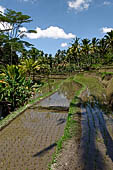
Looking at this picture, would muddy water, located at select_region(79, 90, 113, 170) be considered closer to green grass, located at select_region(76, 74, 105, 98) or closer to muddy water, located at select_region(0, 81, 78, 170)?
muddy water, located at select_region(0, 81, 78, 170)

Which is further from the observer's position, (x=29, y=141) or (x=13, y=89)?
(x=13, y=89)

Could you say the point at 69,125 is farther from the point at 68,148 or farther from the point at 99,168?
the point at 99,168

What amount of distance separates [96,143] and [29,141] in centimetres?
172

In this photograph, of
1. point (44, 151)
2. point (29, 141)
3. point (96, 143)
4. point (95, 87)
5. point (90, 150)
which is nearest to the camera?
point (90, 150)

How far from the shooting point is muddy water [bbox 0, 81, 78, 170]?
3098 mm

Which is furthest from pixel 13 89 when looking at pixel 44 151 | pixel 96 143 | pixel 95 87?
pixel 95 87

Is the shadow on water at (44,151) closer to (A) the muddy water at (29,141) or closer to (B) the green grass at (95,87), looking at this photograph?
(A) the muddy water at (29,141)

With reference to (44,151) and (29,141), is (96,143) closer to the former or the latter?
(44,151)

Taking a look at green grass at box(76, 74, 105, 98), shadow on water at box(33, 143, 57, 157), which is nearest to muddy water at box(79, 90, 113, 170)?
shadow on water at box(33, 143, 57, 157)

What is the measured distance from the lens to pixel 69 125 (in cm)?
489

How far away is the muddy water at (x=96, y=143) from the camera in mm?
2836

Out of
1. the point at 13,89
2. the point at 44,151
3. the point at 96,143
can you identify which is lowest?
the point at 44,151

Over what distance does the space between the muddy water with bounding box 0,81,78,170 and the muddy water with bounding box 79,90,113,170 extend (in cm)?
74

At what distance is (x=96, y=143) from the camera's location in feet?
12.0
